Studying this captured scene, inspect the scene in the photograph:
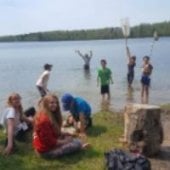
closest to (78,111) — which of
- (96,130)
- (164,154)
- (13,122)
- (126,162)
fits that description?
(96,130)

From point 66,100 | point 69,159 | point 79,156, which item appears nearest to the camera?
point 69,159

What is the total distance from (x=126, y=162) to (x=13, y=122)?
256 cm

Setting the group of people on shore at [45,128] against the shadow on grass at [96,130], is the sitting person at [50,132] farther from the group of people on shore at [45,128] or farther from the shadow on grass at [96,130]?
the shadow on grass at [96,130]

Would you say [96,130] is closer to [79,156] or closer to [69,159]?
[79,156]

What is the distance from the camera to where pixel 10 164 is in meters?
8.60

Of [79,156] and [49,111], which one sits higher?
[49,111]

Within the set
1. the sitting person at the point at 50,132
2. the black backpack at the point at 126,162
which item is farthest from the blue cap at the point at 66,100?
the black backpack at the point at 126,162

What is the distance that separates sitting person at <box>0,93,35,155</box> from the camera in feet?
29.9

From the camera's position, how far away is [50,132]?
8609 millimetres

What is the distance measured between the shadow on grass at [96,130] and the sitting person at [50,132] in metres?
1.94

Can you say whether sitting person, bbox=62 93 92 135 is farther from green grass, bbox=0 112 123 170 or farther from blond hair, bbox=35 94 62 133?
blond hair, bbox=35 94 62 133

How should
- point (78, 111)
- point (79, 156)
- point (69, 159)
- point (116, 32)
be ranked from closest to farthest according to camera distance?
1. point (69, 159)
2. point (79, 156)
3. point (78, 111)
4. point (116, 32)

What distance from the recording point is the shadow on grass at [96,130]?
35.9ft

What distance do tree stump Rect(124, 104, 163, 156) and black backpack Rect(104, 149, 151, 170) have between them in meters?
0.96
